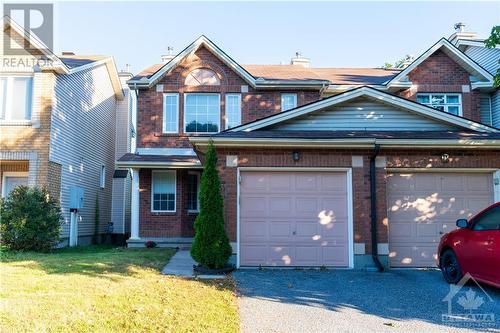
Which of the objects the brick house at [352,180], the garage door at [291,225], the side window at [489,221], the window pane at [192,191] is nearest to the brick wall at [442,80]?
the brick house at [352,180]

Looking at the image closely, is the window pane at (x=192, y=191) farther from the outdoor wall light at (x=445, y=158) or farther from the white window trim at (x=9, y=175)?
the outdoor wall light at (x=445, y=158)

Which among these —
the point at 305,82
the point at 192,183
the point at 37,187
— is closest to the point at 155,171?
the point at 192,183

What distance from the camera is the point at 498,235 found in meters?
7.14

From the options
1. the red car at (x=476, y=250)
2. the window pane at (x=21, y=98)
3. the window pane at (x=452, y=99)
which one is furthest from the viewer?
the window pane at (x=452, y=99)

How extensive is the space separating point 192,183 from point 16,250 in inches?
250

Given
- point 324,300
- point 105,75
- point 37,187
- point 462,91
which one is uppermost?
point 105,75

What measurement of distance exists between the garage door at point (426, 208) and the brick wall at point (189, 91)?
737 cm

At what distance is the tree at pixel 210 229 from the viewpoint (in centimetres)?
952

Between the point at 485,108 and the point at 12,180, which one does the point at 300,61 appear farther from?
the point at 12,180

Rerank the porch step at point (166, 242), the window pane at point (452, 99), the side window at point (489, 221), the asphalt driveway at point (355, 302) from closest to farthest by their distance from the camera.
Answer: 1. the asphalt driveway at point (355, 302)
2. the side window at point (489, 221)
3. the porch step at point (166, 242)
4. the window pane at point (452, 99)

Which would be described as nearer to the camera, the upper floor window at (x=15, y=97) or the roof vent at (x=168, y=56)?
the upper floor window at (x=15, y=97)

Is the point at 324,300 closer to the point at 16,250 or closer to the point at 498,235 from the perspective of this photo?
the point at 498,235

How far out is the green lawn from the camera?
5.58 meters

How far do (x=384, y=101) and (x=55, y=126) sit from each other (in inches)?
430
